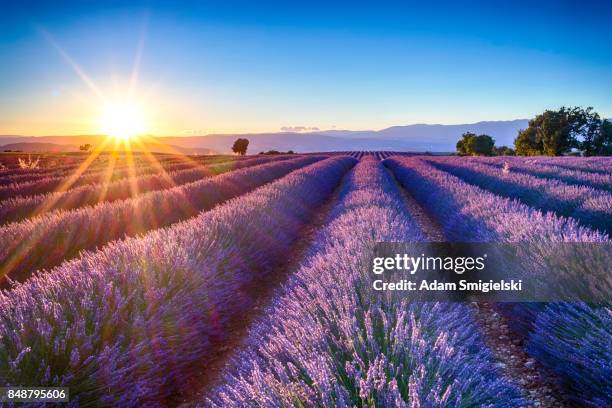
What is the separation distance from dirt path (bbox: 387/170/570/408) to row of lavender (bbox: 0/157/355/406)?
2.37m

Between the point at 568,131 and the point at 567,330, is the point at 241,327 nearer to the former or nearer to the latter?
the point at 567,330

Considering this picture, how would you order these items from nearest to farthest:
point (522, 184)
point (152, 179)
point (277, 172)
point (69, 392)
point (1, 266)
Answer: point (69, 392) → point (1, 266) → point (522, 184) → point (152, 179) → point (277, 172)

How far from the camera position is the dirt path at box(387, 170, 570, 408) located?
2287mm

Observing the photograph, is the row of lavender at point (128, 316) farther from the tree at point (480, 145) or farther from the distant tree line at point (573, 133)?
the tree at point (480, 145)

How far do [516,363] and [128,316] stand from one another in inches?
111

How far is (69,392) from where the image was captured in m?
1.80

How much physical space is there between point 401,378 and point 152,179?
9903mm

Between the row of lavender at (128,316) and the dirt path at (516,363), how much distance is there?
7.78 ft

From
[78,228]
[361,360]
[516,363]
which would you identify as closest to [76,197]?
[78,228]

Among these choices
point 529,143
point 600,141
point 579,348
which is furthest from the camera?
point 529,143

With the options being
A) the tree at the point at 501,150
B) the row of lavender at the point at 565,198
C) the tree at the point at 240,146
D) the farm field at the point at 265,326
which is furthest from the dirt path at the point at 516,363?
the tree at the point at 240,146

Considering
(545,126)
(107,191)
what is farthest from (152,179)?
(545,126)

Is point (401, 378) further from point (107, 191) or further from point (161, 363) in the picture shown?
point (107, 191)

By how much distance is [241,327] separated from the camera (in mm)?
3570
